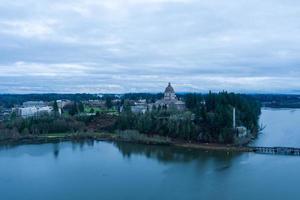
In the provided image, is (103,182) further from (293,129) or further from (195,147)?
(293,129)

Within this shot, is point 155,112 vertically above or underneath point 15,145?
above

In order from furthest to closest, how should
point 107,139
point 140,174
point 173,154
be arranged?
1. point 107,139
2. point 173,154
3. point 140,174

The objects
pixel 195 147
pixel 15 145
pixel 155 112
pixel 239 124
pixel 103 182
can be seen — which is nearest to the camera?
pixel 103 182

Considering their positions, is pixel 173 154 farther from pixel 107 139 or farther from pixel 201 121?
pixel 107 139

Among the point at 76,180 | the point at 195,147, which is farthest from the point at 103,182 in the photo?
the point at 195,147

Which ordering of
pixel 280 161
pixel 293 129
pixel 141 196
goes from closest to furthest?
1. pixel 141 196
2. pixel 280 161
3. pixel 293 129

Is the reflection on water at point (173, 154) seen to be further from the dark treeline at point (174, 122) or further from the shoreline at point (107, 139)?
the dark treeline at point (174, 122)

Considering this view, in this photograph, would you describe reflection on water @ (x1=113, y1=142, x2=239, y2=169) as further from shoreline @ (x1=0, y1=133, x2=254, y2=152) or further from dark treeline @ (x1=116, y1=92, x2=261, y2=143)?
dark treeline @ (x1=116, y1=92, x2=261, y2=143)

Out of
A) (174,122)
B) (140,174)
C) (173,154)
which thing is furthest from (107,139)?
(140,174)
